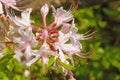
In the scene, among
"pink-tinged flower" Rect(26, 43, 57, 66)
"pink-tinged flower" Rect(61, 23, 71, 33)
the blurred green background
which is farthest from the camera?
the blurred green background

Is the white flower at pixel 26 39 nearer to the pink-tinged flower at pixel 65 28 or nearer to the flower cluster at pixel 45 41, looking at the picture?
the flower cluster at pixel 45 41

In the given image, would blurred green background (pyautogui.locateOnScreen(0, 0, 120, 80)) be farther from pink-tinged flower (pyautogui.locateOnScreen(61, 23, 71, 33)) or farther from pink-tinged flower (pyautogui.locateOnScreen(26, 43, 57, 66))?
pink-tinged flower (pyautogui.locateOnScreen(26, 43, 57, 66))

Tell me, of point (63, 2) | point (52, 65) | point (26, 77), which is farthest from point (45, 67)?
point (63, 2)

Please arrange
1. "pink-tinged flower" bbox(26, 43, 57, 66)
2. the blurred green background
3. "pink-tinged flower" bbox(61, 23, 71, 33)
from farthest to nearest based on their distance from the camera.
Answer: the blurred green background → "pink-tinged flower" bbox(61, 23, 71, 33) → "pink-tinged flower" bbox(26, 43, 57, 66)

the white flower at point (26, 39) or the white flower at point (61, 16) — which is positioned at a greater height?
the white flower at point (61, 16)

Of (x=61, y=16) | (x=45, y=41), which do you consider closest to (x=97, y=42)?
(x=61, y=16)

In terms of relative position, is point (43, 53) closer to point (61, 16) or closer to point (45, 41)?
point (45, 41)

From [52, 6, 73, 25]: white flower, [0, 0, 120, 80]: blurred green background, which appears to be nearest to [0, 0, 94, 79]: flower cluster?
[52, 6, 73, 25]: white flower

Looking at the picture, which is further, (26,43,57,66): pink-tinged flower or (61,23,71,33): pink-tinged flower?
(61,23,71,33): pink-tinged flower

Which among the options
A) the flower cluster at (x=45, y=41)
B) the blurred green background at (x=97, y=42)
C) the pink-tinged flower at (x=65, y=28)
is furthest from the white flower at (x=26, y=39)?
the blurred green background at (x=97, y=42)

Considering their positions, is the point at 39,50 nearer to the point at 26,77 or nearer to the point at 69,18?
the point at 69,18

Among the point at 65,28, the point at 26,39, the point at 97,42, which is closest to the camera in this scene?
the point at 26,39
